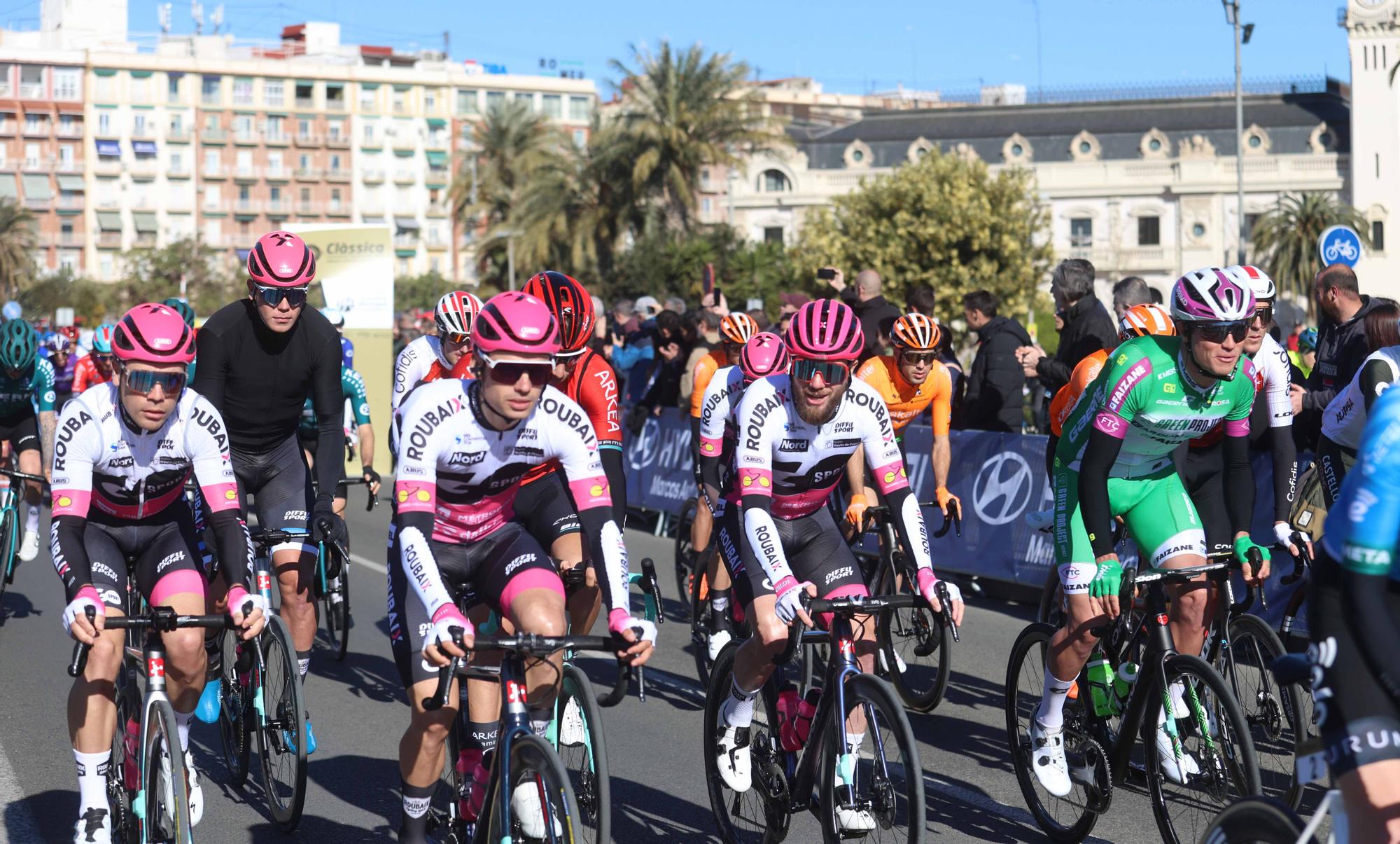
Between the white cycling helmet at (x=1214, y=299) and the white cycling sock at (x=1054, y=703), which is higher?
the white cycling helmet at (x=1214, y=299)

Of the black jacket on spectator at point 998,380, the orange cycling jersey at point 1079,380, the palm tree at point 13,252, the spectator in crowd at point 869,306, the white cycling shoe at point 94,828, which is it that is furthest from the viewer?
the palm tree at point 13,252

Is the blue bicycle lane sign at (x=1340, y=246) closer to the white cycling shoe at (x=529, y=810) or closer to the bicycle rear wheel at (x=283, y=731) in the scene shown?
the bicycle rear wheel at (x=283, y=731)

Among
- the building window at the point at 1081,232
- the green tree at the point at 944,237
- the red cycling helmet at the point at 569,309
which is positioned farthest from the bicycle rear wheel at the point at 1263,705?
the building window at the point at 1081,232

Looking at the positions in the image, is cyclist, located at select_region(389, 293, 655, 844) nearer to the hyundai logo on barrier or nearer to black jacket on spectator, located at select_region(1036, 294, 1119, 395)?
black jacket on spectator, located at select_region(1036, 294, 1119, 395)

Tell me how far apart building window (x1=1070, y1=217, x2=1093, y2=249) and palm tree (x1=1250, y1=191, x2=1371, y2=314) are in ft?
54.1

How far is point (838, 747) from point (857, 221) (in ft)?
216

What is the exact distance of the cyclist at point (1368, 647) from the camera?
11.1ft

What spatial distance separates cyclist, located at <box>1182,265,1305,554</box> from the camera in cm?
677

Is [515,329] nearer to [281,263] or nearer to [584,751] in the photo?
[584,751]

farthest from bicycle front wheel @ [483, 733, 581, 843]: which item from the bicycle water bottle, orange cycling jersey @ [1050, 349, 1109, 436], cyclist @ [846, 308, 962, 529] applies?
cyclist @ [846, 308, 962, 529]

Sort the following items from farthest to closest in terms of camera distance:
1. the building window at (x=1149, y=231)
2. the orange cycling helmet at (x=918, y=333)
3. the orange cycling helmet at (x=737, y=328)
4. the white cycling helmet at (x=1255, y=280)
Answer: the building window at (x=1149, y=231)
the orange cycling helmet at (x=737, y=328)
the orange cycling helmet at (x=918, y=333)
the white cycling helmet at (x=1255, y=280)

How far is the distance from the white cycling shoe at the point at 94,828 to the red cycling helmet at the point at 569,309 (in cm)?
258

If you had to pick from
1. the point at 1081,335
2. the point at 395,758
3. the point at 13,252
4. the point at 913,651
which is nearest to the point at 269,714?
the point at 395,758

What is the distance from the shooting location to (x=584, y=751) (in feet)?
16.9
